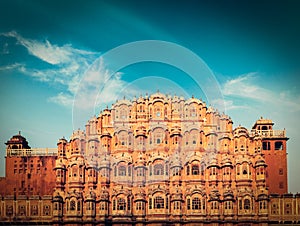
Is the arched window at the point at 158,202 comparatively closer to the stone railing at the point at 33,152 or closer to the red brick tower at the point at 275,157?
the red brick tower at the point at 275,157

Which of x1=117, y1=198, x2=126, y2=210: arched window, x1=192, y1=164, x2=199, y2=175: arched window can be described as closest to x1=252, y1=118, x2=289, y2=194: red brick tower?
x1=192, y1=164, x2=199, y2=175: arched window

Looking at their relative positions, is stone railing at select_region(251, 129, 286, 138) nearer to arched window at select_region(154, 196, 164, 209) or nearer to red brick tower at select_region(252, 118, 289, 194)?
red brick tower at select_region(252, 118, 289, 194)

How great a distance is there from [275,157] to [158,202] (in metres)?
18.2

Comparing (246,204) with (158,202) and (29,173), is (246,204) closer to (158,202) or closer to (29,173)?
(158,202)

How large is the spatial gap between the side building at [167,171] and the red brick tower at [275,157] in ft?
0.46

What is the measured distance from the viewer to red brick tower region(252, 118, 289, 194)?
66438 mm

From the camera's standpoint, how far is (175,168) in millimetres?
64000

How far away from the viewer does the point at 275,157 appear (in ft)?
220

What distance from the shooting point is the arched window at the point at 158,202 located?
207 feet

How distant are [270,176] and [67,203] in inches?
1133

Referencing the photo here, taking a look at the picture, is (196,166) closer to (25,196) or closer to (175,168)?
(175,168)

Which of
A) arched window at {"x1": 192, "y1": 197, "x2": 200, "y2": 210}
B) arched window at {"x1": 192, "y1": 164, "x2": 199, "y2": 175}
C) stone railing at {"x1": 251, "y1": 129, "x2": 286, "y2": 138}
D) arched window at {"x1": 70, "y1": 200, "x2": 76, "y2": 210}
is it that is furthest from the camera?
stone railing at {"x1": 251, "y1": 129, "x2": 286, "y2": 138}

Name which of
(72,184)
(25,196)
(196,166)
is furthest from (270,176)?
(25,196)

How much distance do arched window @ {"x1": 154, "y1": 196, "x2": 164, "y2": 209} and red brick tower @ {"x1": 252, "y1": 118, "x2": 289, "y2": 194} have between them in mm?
15730
